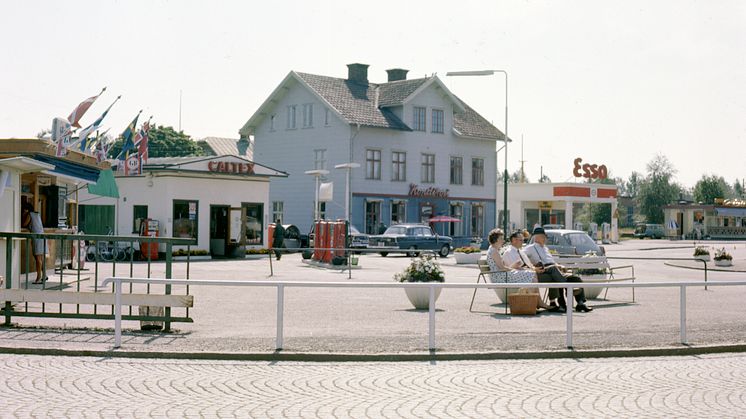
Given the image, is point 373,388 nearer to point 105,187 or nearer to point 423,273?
point 423,273

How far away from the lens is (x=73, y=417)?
302 inches

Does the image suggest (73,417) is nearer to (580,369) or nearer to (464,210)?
(580,369)

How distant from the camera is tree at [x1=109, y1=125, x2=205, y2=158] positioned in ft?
303

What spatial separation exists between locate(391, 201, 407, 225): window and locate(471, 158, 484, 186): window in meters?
6.36

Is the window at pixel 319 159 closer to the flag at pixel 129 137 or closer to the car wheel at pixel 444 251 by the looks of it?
the car wheel at pixel 444 251

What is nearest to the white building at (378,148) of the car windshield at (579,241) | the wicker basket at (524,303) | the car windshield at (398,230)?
the car windshield at (398,230)

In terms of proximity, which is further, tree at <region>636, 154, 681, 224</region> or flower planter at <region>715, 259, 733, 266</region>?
tree at <region>636, 154, 681, 224</region>

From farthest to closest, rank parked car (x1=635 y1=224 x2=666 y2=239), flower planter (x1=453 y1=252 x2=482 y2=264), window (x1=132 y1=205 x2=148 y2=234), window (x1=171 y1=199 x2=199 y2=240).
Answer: parked car (x1=635 y1=224 x2=666 y2=239) < window (x1=132 y1=205 x2=148 y2=234) < window (x1=171 y1=199 x2=199 y2=240) < flower planter (x1=453 y1=252 x2=482 y2=264)

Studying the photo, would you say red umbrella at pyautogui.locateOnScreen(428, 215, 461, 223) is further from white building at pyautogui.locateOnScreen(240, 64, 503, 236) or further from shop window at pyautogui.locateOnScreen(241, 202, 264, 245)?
shop window at pyautogui.locateOnScreen(241, 202, 264, 245)

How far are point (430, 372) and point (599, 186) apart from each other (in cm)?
6854

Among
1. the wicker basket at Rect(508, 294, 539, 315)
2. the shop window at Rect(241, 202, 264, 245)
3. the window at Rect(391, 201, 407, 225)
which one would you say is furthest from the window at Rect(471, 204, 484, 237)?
the wicker basket at Rect(508, 294, 539, 315)

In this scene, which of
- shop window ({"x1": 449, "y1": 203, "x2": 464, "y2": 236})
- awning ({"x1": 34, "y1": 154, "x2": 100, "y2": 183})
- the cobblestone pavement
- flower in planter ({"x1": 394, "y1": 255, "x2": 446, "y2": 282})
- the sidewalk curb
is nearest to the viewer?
the cobblestone pavement

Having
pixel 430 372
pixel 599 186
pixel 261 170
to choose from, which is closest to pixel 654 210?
pixel 599 186

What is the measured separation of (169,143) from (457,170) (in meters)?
39.9
